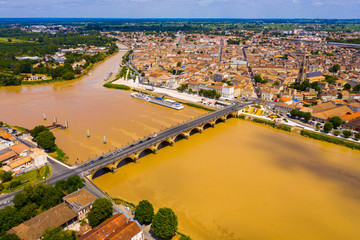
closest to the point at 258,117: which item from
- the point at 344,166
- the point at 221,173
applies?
the point at 344,166

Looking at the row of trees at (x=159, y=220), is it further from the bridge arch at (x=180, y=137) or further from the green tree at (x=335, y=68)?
the green tree at (x=335, y=68)

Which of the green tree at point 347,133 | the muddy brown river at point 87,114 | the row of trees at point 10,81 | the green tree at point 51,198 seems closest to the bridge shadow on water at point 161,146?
the muddy brown river at point 87,114

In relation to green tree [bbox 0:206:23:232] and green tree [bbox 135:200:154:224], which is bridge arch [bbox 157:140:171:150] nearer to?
green tree [bbox 135:200:154:224]

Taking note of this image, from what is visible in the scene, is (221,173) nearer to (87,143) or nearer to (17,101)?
(87,143)

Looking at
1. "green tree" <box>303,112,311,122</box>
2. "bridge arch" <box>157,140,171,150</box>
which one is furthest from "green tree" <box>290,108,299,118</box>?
"bridge arch" <box>157,140,171,150</box>

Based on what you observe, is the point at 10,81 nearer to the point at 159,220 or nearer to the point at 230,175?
the point at 230,175

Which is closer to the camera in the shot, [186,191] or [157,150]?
[186,191]

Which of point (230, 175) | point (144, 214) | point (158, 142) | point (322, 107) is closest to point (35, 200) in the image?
point (144, 214)
